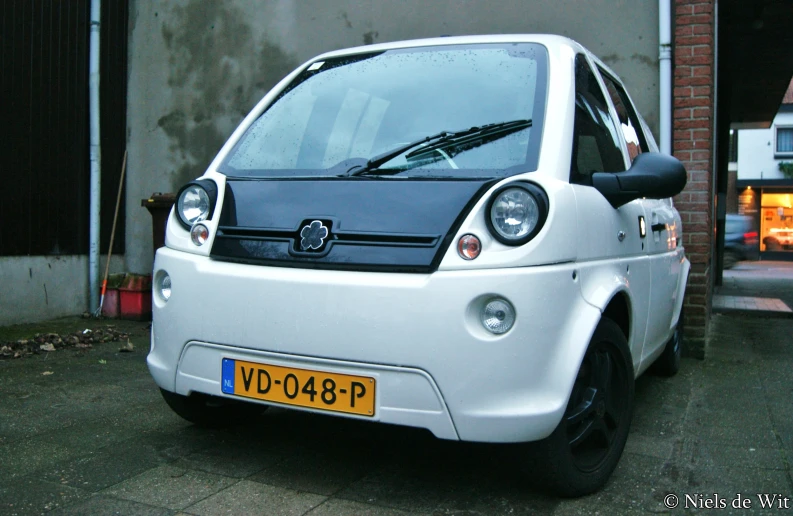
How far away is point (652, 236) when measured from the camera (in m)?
3.82

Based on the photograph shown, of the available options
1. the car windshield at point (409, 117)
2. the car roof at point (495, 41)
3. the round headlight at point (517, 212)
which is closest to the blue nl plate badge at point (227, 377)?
the car windshield at point (409, 117)

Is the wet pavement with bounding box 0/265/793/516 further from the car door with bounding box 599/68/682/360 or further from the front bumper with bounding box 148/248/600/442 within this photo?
the car door with bounding box 599/68/682/360

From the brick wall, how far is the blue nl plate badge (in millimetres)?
4010

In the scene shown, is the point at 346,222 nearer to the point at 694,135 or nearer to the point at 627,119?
the point at 627,119

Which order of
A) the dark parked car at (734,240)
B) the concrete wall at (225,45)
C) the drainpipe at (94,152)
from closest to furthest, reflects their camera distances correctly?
the concrete wall at (225,45) → the drainpipe at (94,152) → the dark parked car at (734,240)

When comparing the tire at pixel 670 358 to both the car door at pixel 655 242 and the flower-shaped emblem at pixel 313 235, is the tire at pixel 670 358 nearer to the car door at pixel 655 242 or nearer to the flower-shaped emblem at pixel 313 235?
the car door at pixel 655 242

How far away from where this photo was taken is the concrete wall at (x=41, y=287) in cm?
659

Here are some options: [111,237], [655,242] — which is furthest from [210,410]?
[111,237]

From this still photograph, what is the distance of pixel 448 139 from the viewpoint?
118 inches

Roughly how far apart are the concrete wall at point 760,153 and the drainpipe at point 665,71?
92.7 feet

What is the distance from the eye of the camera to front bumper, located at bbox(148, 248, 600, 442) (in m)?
2.44

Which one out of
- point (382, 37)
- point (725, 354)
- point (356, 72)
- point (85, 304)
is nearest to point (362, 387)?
point (356, 72)

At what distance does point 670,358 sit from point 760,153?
29.8 m

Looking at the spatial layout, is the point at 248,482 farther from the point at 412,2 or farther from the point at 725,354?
the point at 412,2
